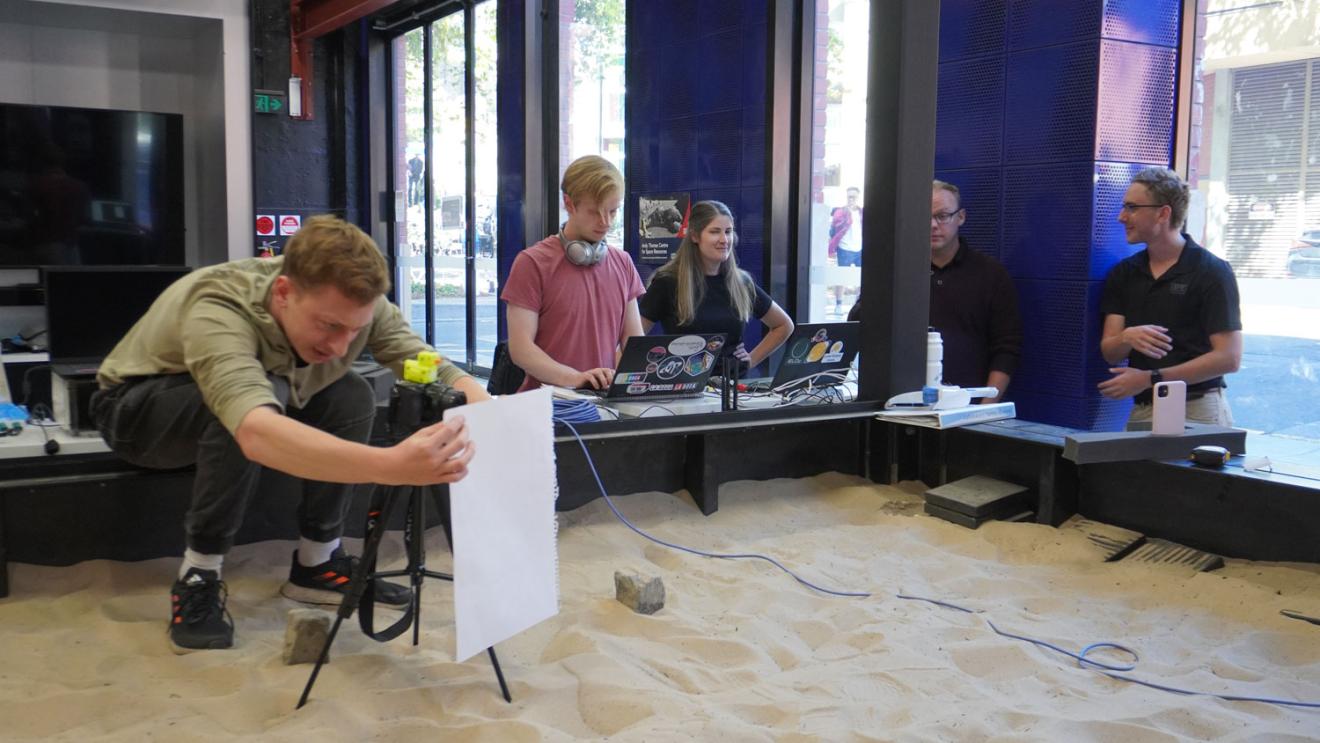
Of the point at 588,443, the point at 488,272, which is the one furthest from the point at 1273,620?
the point at 488,272

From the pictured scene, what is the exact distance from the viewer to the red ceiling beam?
7.62 m

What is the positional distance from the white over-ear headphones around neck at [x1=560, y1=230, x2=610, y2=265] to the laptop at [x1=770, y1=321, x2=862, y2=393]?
2.49 ft

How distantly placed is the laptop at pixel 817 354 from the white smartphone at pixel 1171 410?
3.61 ft

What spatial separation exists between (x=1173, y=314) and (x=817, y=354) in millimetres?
1289

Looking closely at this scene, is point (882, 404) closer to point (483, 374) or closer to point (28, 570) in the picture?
point (28, 570)

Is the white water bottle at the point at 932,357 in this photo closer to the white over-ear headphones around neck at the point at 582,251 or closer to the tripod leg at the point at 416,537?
the white over-ear headphones around neck at the point at 582,251

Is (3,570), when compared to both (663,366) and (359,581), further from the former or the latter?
(663,366)

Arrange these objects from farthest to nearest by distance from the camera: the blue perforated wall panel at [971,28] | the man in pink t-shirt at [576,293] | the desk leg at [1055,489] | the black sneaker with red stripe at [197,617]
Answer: the blue perforated wall panel at [971,28], the man in pink t-shirt at [576,293], the desk leg at [1055,489], the black sneaker with red stripe at [197,617]

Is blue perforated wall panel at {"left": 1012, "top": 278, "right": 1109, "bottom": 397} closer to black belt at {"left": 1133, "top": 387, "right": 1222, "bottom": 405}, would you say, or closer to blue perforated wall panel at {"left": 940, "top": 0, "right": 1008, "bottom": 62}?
black belt at {"left": 1133, "top": 387, "right": 1222, "bottom": 405}

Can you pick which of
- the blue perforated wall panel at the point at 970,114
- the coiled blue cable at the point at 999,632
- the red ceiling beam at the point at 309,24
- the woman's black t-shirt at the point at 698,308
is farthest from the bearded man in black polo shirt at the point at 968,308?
the red ceiling beam at the point at 309,24

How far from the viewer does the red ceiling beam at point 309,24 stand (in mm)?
7625

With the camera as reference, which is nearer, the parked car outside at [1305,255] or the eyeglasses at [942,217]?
the parked car outside at [1305,255]

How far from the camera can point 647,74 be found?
22.5 ft

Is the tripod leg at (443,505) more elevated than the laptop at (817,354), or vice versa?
the laptop at (817,354)
